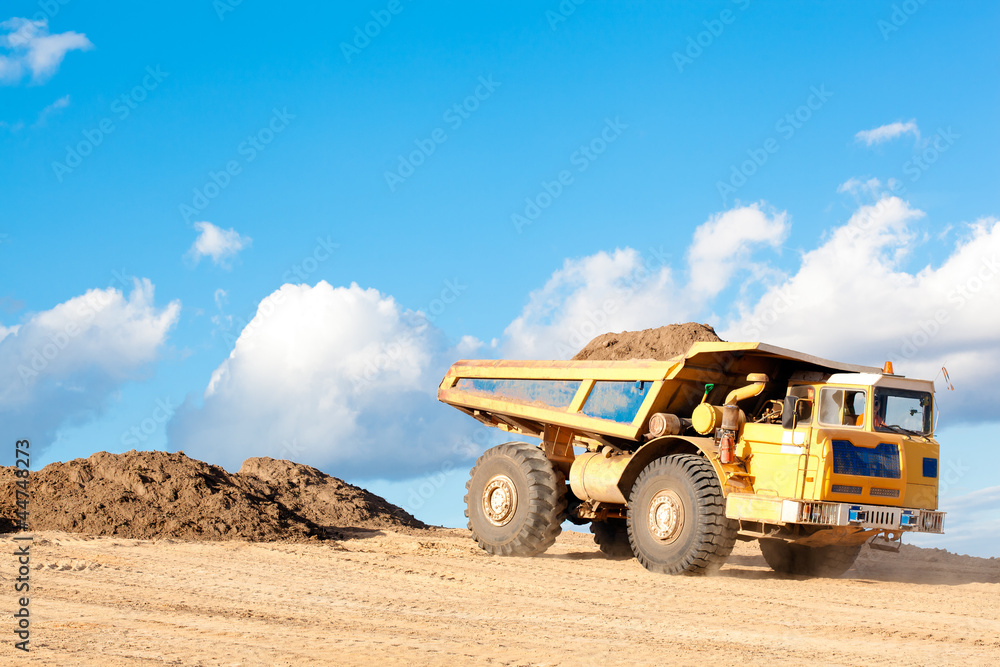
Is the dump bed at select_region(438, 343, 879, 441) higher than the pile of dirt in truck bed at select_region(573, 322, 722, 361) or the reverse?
the reverse

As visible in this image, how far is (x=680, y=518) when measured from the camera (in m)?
11.8

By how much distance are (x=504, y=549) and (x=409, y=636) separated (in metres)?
6.73

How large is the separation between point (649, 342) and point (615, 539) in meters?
3.22

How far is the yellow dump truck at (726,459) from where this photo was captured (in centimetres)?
1124

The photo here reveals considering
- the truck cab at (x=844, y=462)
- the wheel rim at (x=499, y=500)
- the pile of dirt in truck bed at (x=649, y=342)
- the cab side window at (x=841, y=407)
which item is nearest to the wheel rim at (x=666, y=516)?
the truck cab at (x=844, y=462)

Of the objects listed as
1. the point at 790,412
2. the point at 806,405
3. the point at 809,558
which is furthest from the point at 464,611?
the point at 809,558

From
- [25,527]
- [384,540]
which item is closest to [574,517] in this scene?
[384,540]

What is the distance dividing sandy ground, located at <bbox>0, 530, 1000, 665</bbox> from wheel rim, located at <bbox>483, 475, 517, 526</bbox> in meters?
0.77

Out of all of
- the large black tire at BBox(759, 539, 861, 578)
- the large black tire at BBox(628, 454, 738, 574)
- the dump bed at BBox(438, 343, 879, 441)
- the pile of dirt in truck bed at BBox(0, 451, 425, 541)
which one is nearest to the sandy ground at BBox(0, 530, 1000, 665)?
the large black tire at BBox(759, 539, 861, 578)

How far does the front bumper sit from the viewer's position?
11.0m

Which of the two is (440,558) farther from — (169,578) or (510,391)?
(169,578)

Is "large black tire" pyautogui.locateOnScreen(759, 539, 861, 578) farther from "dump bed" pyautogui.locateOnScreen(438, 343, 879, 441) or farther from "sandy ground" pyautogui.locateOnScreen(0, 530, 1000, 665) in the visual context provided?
"dump bed" pyautogui.locateOnScreen(438, 343, 879, 441)

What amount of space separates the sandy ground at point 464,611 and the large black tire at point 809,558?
0.78 feet

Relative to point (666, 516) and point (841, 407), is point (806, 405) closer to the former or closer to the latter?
point (841, 407)
